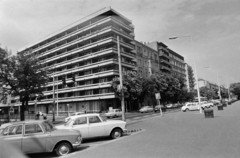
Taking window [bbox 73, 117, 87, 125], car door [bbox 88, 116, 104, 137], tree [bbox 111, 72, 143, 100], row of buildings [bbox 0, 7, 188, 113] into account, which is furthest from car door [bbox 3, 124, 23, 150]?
row of buildings [bbox 0, 7, 188, 113]

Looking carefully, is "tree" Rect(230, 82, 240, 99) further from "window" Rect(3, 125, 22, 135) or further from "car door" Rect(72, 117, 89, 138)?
"window" Rect(3, 125, 22, 135)

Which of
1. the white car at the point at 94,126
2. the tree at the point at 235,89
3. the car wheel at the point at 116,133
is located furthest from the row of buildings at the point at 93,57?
the tree at the point at 235,89

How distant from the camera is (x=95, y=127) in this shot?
10.3 meters

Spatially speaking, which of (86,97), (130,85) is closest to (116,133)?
(130,85)

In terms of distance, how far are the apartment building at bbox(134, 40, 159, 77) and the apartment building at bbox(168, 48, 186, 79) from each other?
19.0 m

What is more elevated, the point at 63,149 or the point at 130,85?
the point at 130,85

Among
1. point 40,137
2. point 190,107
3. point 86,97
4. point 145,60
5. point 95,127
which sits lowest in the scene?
point 190,107

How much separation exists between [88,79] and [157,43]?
1355 inches

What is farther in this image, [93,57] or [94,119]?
[93,57]

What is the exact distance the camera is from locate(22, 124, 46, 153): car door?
7.10 m

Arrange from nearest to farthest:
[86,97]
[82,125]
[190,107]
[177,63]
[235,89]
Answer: [82,125] < [190,107] < [86,97] < [177,63] < [235,89]

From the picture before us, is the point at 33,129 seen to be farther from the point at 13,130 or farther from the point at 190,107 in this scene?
the point at 190,107

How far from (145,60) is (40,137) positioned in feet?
185

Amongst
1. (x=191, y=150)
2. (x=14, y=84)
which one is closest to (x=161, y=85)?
(x=14, y=84)
